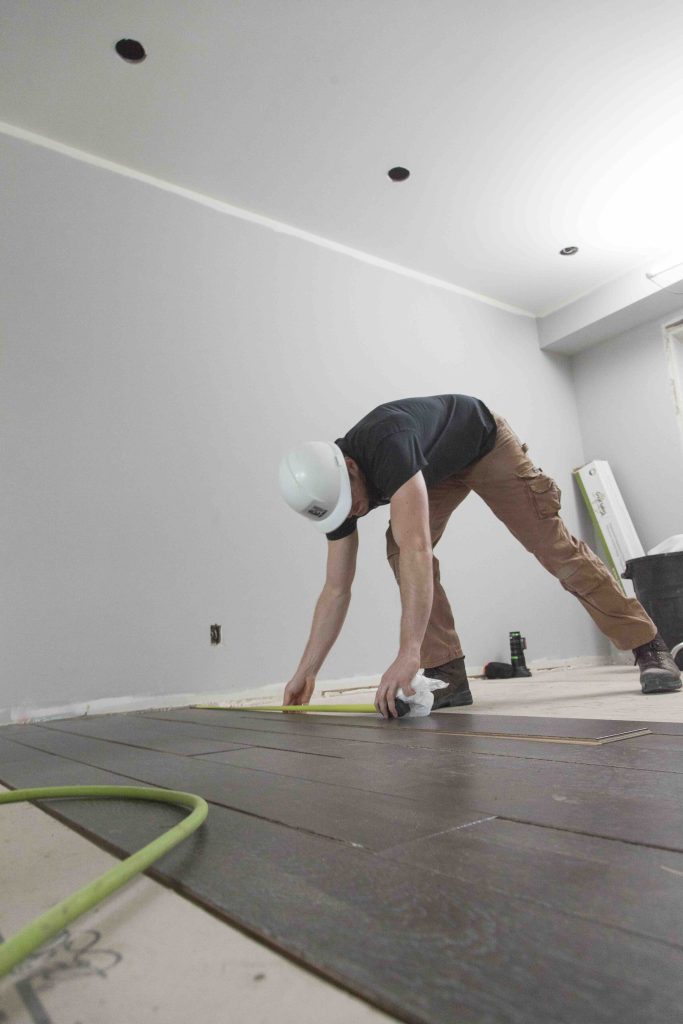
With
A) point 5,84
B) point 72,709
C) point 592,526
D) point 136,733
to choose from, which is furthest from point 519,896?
point 592,526

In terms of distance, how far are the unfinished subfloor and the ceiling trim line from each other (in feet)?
9.85

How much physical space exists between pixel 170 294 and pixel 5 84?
1.03 meters

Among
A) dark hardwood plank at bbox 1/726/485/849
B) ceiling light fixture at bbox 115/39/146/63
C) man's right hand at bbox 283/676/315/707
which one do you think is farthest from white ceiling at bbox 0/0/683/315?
dark hardwood plank at bbox 1/726/485/849

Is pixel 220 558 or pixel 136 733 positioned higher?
pixel 220 558

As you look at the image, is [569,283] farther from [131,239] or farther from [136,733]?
[136,733]

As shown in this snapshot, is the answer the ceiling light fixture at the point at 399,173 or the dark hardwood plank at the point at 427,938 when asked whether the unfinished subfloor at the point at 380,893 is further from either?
the ceiling light fixture at the point at 399,173

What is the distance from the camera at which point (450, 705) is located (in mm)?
2020

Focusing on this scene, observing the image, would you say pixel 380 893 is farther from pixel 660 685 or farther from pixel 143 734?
pixel 660 685

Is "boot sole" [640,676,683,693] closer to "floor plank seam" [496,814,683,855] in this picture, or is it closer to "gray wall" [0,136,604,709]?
"floor plank seam" [496,814,683,855]

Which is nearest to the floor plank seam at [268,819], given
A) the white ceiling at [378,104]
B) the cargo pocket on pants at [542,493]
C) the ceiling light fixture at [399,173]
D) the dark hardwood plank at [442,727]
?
the dark hardwood plank at [442,727]

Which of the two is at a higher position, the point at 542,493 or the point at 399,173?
the point at 399,173

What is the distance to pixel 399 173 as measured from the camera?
11.4ft

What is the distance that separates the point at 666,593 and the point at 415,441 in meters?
2.24

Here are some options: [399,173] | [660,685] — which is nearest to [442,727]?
[660,685]
